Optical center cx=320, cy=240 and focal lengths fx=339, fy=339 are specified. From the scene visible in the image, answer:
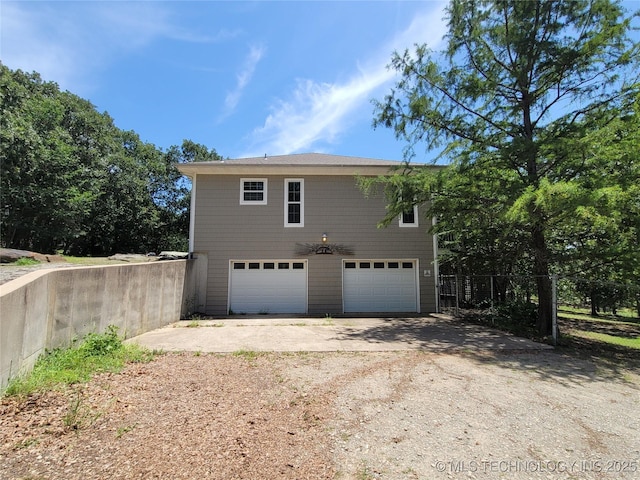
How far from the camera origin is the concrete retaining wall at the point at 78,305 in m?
3.70

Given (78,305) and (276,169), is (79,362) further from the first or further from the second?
(276,169)

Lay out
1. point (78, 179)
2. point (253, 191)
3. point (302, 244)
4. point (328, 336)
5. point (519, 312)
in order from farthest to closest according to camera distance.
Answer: point (78, 179), point (253, 191), point (302, 244), point (519, 312), point (328, 336)

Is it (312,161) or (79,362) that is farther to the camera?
(312,161)

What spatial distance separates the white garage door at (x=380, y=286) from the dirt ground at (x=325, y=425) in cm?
682

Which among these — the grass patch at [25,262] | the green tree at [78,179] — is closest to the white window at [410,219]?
the grass patch at [25,262]

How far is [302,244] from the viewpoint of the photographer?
38.8ft

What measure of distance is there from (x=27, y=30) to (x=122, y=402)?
10.3 metres

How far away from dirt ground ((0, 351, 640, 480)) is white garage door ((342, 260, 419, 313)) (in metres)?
6.82

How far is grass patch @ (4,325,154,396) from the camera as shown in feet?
12.4

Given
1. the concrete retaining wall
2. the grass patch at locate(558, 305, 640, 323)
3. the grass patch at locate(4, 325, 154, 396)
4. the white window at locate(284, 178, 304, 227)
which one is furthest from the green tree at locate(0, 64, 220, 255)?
the grass patch at locate(558, 305, 640, 323)

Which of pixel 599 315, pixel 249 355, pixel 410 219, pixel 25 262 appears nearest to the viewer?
pixel 249 355

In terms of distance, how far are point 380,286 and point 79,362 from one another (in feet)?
30.2

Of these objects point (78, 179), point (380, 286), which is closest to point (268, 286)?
point (380, 286)

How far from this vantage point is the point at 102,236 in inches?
945
